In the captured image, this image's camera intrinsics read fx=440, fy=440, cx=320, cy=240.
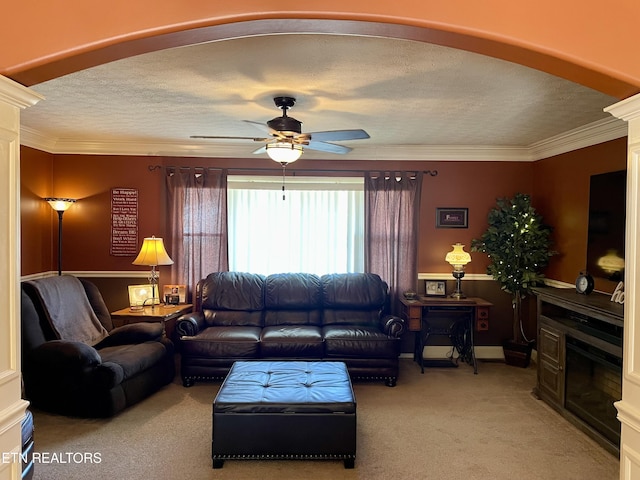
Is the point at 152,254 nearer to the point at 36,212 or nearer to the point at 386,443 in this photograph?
the point at 36,212

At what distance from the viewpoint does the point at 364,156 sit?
541cm

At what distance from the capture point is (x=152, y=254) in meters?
4.71

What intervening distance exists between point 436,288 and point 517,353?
1.15 metres

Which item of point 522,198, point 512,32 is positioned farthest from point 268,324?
point 512,32

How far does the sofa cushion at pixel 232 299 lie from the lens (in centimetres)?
488

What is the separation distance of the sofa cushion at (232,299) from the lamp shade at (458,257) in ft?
7.27

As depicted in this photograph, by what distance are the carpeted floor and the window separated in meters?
1.75

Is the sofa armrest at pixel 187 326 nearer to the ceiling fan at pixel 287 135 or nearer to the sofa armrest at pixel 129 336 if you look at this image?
the sofa armrest at pixel 129 336

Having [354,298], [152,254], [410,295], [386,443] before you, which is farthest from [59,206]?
[386,443]

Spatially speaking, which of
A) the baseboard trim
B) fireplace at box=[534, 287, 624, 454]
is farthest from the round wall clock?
the baseboard trim

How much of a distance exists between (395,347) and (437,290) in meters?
1.24

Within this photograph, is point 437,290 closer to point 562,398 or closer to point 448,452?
point 562,398

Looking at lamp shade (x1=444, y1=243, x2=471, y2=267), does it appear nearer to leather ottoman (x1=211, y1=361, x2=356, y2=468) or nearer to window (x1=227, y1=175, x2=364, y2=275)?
window (x1=227, y1=175, x2=364, y2=275)

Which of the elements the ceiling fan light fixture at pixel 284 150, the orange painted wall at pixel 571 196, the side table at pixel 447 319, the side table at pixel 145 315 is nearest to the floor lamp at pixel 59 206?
the side table at pixel 145 315
